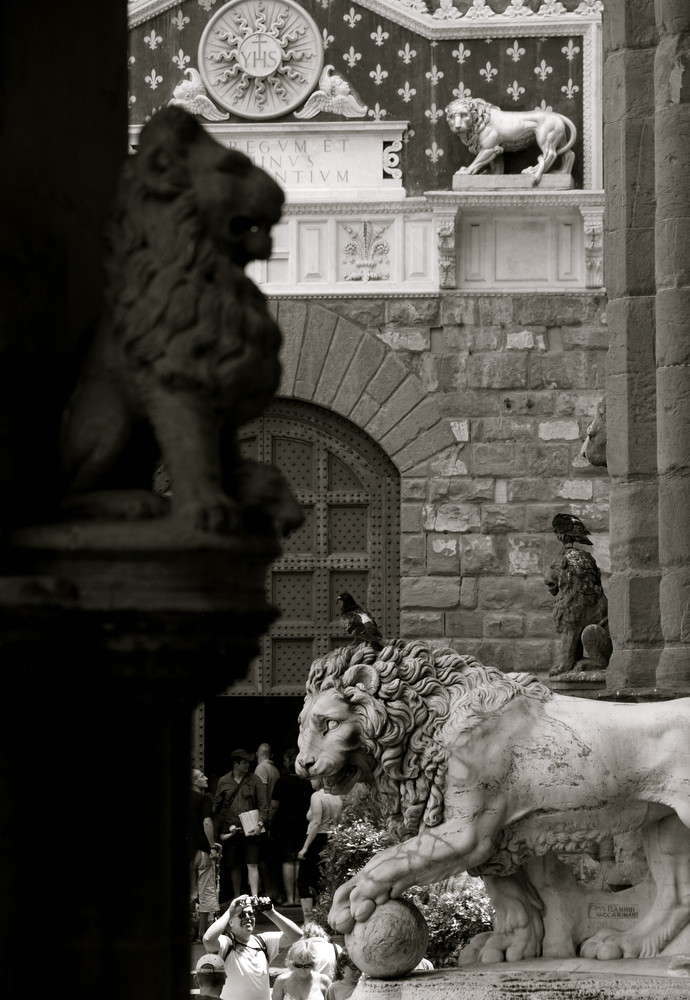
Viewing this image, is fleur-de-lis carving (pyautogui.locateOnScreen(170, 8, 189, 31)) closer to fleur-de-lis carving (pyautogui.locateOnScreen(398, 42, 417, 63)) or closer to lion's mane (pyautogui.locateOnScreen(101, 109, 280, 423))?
fleur-de-lis carving (pyautogui.locateOnScreen(398, 42, 417, 63))

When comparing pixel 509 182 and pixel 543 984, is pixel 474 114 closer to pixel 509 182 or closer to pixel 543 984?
pixel 509 182

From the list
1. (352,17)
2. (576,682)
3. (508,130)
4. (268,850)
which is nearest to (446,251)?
(508,130)

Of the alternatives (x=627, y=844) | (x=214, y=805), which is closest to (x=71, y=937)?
(x=627, y=844)

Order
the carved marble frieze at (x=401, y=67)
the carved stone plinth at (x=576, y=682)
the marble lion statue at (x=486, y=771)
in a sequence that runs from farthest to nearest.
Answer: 1. the carved marble frieze at (x=401, y=67)
2. the carved stone plinth at (x=576, y=682)
3. the marble lion statue at (x=486, y=771)

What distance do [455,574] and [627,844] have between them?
12753 millimetres

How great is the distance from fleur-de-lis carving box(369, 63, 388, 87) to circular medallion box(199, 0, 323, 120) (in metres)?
0.53

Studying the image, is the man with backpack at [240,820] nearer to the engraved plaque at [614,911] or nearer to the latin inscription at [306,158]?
the latin inscription at [306,158]

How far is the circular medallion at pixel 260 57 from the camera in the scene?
19.7 meters

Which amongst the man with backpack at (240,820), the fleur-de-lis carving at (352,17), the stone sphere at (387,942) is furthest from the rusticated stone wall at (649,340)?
the fleur-de-lis carving at (352,17)

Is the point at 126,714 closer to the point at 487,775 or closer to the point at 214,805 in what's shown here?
the point at 487,775

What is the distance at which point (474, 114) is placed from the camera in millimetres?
19312

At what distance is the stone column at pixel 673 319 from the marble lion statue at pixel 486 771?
381 centimetres

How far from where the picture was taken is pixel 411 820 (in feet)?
19.6

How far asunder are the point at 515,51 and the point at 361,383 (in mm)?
3673
